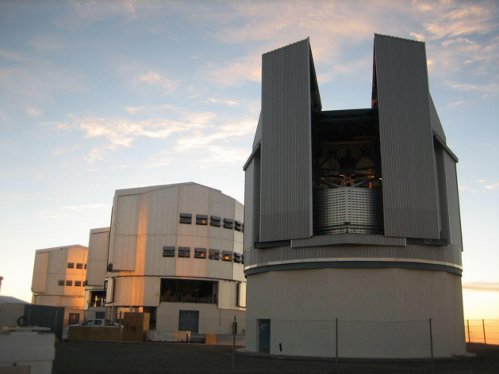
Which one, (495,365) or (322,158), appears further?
(322,158)

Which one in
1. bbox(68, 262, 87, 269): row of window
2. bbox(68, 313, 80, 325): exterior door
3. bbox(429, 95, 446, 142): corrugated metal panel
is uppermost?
bbox(429, 95, 446, 142): corrugated metal panel

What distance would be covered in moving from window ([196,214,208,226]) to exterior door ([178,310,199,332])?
1193 cm

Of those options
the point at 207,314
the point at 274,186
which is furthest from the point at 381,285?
the point at 207,314

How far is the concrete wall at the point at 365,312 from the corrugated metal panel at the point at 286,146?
11.0 feet

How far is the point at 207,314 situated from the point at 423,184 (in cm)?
4579

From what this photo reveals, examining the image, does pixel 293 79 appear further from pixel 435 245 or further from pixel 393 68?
pixel 435 245

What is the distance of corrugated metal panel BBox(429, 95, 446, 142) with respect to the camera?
36228mm

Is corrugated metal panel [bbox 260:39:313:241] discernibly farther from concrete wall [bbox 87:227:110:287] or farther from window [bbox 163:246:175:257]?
concrete wall [bbox 87:227:110:287]

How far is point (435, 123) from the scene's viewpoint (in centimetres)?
3712

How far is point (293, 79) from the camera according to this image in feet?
121

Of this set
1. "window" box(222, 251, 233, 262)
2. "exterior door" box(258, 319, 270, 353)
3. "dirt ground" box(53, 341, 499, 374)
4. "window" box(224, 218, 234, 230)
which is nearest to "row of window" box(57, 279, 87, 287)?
"window" box(222, 251, 233, 262)

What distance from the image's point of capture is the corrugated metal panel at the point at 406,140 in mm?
33062

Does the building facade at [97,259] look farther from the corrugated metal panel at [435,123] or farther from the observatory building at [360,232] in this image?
the corrugated metal panel at [435,123]

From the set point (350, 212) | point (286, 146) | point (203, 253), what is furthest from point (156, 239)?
point (350, 212)
